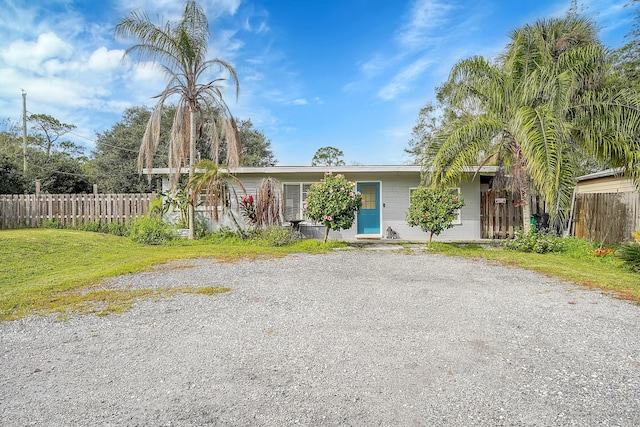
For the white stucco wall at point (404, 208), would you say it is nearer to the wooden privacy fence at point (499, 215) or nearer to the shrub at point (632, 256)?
the wooden privacy fence at point (499, 215)

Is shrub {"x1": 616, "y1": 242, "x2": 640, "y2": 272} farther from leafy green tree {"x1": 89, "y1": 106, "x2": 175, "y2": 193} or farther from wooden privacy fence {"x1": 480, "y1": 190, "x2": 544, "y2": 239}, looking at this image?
leafy green tree {"x1": 89, "y1": 106, "x2": 175, "y2": 193}

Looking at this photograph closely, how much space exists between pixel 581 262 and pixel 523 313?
201 inches

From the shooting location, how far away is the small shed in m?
9.14

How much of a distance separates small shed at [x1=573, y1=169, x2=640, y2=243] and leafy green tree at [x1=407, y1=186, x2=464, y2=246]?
4.06 m

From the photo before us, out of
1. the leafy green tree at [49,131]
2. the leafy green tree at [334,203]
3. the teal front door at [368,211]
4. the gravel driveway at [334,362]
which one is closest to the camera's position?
the gravel driveway at [334,362]

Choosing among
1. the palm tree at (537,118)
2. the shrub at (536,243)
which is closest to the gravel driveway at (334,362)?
the palm tree at (537,118)

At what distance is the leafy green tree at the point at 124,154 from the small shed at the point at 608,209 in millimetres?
20616

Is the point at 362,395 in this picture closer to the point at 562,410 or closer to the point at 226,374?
the point at 226,374

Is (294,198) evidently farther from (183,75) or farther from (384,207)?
(183,75)

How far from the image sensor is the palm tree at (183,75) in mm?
10742

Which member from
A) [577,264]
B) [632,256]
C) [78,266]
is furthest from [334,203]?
[632,256]

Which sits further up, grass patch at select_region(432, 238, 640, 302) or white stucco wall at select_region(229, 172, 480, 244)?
white stucco wall at select_region(229, 172, 480, 244)

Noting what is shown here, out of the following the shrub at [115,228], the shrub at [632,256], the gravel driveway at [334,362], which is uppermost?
the shrub at [115,228]

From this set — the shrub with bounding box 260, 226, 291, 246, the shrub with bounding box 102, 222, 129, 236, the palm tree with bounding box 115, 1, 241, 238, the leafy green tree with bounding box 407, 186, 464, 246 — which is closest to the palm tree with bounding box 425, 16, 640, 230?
the leafy green tree with bounding box 407, 186, 464, 246
